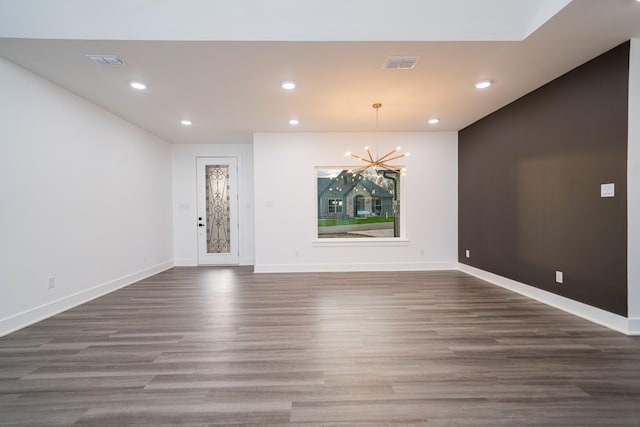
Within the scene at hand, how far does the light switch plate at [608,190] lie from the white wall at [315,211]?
2.88m

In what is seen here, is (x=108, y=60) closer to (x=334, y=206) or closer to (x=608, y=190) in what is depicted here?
(x=334, y=206)

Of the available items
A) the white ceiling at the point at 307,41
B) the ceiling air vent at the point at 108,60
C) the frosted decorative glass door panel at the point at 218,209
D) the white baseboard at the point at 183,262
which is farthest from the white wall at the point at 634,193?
the white baseboard at the point at 183,262

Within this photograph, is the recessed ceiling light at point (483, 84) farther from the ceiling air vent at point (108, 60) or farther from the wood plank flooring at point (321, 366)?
the ceiling air vent at point (108, 60)

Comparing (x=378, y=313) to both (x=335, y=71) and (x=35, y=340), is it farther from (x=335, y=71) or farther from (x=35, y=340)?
(x=35, y=340)

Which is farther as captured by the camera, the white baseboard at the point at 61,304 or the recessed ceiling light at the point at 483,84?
the recessed ceiling light at the point at 483,84

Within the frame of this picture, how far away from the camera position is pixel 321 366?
2.22 meters

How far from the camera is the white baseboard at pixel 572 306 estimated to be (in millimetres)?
2779

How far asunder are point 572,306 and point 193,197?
6.88 metres

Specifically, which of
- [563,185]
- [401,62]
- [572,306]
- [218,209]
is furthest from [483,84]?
[218,209]

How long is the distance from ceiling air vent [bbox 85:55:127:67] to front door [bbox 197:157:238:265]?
373cm

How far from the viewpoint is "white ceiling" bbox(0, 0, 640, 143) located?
256 centimetres

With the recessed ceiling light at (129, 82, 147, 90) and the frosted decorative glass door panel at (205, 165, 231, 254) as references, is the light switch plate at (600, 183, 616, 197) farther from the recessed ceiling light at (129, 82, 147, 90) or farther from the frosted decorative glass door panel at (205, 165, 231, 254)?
the frosted decorative glass door panel at (205, 165, 231, 254)

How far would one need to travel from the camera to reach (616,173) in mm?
2877

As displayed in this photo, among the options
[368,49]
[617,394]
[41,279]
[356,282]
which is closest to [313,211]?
[356,282]
